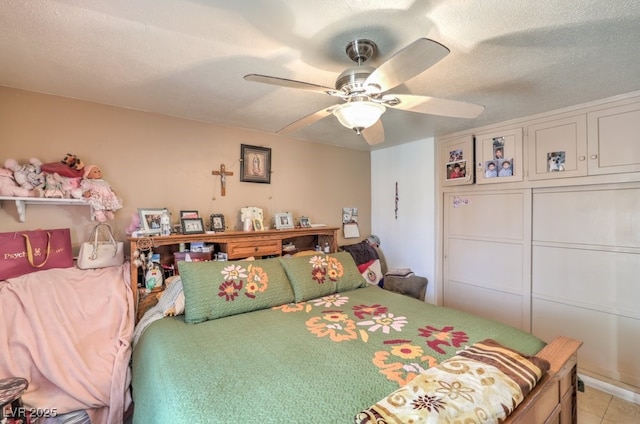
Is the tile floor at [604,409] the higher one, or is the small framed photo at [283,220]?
the small framed photo at [283,220]

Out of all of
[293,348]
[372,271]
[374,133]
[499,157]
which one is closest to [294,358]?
[293,348]

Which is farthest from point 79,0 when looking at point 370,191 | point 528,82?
point 370,191

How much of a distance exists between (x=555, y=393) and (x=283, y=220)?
2.44 metres

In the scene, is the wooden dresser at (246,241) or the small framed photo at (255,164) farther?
the small framed photo at (255,164)

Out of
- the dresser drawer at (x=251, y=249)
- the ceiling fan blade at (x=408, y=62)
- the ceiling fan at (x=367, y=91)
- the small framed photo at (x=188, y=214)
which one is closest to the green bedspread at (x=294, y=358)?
the dresser drawer at (x=251, y=249)

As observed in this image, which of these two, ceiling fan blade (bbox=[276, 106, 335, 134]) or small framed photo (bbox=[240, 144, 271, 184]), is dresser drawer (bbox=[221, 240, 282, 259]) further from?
ceiling fan blade (bbox=[276, 106, 335, 134])

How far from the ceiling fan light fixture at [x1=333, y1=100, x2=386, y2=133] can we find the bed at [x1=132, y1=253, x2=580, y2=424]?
1188 mm

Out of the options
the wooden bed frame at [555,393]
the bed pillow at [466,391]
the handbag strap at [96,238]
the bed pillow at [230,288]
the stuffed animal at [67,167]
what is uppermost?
the stuffed animal at [67,167]

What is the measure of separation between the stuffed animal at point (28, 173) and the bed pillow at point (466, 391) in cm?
242

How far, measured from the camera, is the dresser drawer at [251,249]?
260 cm

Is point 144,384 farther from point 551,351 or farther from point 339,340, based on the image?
point 551,351

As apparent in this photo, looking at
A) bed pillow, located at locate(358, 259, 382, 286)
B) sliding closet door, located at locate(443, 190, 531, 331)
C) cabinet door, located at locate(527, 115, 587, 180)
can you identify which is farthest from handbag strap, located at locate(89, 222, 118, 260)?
Answer: cabinet door, located at locate(527, 115, 587, 180)

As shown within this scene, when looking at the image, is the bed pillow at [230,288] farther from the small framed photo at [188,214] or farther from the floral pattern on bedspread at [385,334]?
the small framed photo at [188,214]

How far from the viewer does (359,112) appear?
4.95 ft
